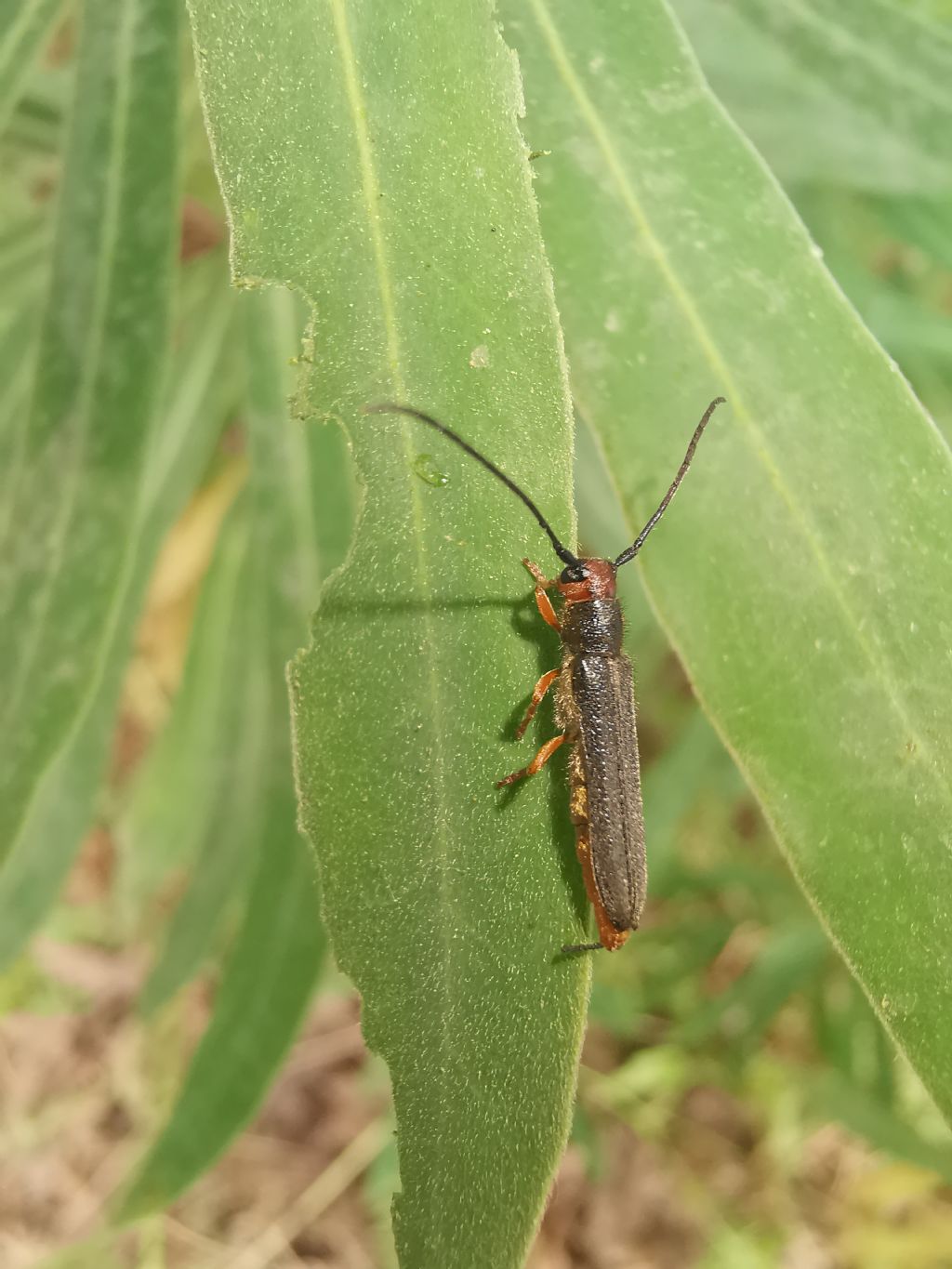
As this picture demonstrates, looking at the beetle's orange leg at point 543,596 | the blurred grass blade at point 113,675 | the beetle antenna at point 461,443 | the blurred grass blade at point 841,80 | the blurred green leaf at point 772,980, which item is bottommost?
the blurred green leaf at point 772,980

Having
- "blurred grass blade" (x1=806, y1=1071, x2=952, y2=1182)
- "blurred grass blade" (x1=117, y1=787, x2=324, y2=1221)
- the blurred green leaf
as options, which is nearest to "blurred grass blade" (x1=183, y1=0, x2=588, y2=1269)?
"blurred grass blade" (x1=117, y1=787, x2=324, y2=1221)

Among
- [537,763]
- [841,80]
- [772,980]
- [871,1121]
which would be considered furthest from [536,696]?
[871,1121]

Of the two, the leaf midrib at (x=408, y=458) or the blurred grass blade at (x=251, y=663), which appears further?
the blurred grass blade at (x=251, y=663)

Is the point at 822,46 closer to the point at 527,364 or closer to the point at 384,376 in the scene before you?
the point at 527,364

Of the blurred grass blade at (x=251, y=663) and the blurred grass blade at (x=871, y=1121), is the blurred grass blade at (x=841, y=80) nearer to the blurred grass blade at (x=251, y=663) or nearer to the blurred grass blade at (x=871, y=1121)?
the blurred grass blade at (x=251, y=663)

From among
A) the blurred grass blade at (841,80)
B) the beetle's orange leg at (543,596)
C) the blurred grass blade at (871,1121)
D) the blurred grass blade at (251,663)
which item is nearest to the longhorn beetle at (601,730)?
the beetle's orange leg at (543,596)

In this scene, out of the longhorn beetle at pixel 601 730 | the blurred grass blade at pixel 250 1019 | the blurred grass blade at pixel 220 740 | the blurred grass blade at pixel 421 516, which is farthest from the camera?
the blurred grass blade at pixel 220 740

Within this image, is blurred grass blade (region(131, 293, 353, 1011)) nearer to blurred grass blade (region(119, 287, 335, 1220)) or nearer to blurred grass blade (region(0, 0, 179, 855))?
blurred grass blade (region(119, 287, 335, 1220))
